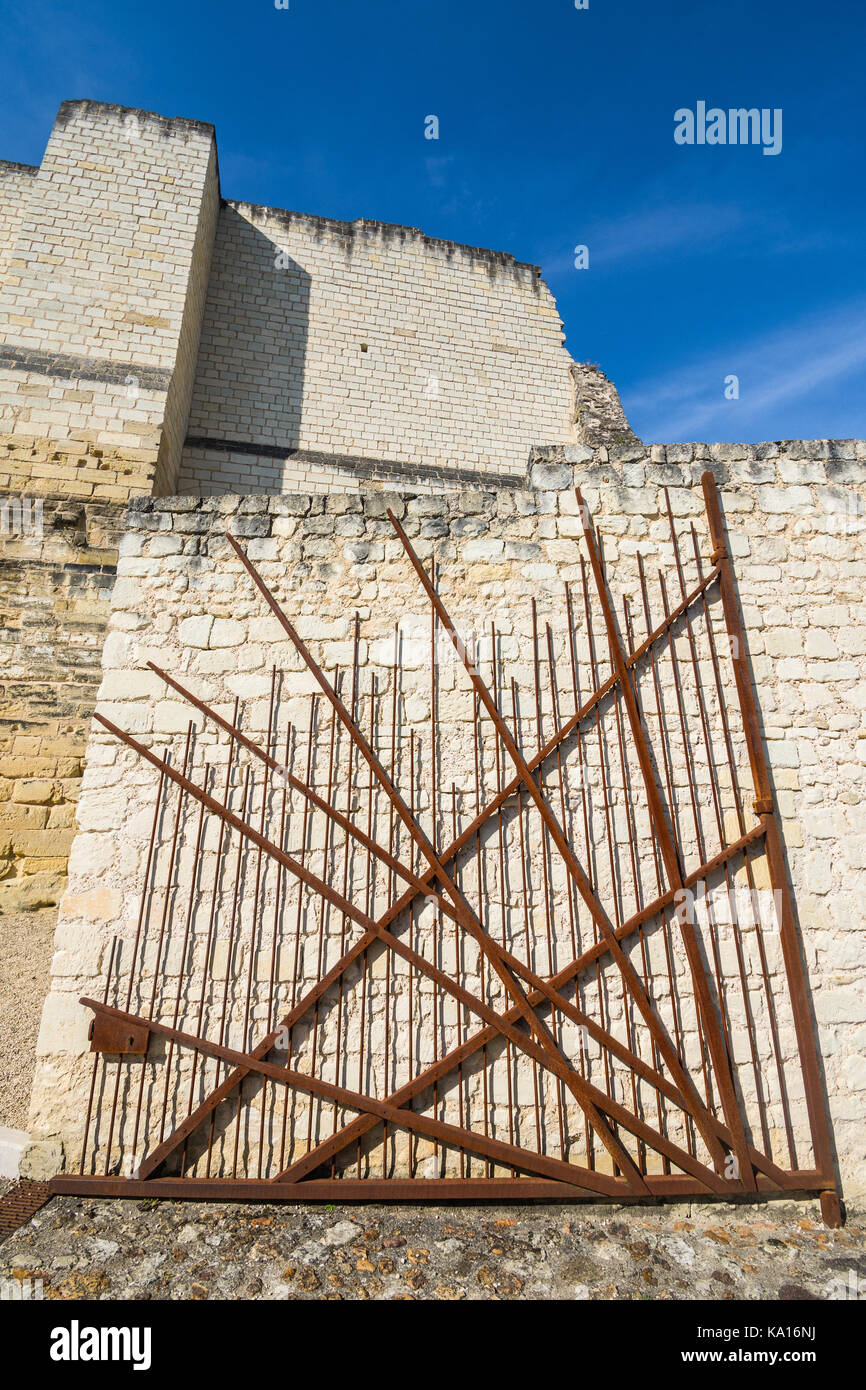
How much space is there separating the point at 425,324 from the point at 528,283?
7.26 ft

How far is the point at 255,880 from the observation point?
325cm

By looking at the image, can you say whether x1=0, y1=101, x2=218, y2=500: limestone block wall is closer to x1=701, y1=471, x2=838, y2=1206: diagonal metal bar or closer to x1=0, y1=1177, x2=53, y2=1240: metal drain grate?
x1=701, y1=471, x2=838, y2=1206: diagonal metal bar

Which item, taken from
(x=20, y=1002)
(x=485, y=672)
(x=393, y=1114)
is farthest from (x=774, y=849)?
(x=20, y=1002)

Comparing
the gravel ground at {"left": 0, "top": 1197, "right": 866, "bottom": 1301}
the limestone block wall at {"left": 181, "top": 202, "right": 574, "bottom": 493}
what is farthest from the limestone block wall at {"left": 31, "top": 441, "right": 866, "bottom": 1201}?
the limestone block wall at {"left": 181, "top": 202, "right": 574, "bottom": 493}

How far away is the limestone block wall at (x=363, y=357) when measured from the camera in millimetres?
8977

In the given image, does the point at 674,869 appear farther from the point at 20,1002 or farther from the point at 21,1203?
the point at 20,1002

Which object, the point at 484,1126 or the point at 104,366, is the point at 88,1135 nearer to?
the point at 484,1126

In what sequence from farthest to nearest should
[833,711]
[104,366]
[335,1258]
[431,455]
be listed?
[431,455], [104,366], [833,711], [335,1258]

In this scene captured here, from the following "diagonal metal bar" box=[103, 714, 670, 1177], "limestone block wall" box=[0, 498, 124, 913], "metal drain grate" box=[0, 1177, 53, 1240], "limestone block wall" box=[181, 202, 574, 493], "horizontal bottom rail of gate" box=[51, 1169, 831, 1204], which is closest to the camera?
"metal drain grate" box=[0, 1177, 53, 1240]

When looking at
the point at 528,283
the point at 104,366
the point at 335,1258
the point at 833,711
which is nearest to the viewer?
the point at 335,1258

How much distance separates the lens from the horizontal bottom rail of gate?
279 centimetres

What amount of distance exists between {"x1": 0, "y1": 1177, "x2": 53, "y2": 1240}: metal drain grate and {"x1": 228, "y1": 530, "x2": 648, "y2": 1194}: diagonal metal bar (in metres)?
2.00

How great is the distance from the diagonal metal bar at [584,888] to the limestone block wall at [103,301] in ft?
15.5
